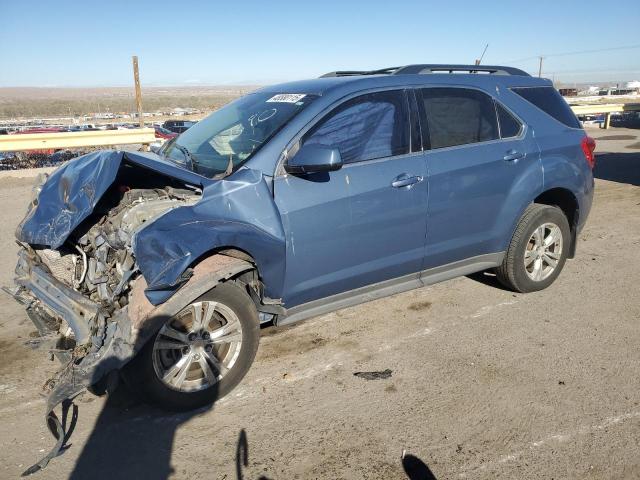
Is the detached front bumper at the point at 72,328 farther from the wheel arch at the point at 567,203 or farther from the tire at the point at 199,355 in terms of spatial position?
the wheel arch at the point at 567,203

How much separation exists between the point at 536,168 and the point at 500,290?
1.23 m

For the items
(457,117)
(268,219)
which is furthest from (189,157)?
(457,117)

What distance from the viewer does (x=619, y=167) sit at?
11922 mm

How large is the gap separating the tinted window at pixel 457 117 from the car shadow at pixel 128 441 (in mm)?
2616

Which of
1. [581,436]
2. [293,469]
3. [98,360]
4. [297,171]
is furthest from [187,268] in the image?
[581,436]

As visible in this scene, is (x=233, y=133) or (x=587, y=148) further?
(x=587, y=148)

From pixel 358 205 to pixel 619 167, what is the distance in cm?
1080

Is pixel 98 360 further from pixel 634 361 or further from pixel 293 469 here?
pixel 634 361

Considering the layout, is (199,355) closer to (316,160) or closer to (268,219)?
(268,219)

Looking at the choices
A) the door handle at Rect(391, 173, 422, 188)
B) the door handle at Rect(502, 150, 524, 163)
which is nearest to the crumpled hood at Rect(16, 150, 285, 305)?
the door handle at Rect(391, 173, 422, 188)

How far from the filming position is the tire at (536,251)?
4523 millimetres

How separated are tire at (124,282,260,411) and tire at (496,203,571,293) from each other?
2.50 metres

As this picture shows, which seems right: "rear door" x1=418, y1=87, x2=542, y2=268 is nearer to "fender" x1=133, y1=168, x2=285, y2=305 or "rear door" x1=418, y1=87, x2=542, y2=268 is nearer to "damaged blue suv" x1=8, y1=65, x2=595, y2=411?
"damaged blue suv" x1=8, y1=65, x2=595, y2=411

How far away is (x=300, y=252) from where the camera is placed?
3.38 m
